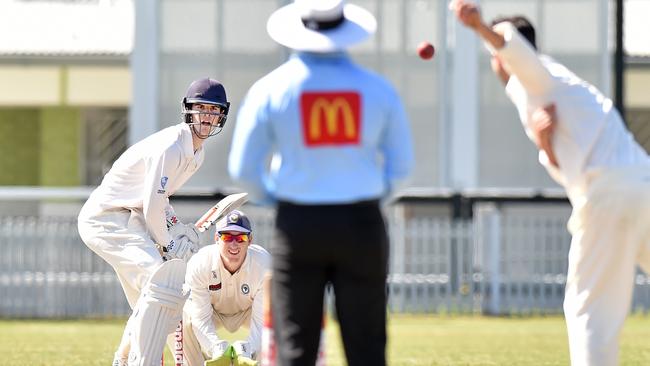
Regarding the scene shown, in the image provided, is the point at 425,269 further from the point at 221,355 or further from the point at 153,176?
the point at 153,176

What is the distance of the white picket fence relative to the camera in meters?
20.6

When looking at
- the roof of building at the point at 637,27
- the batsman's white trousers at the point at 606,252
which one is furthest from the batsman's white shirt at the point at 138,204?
the roof of building at the point at 637,27

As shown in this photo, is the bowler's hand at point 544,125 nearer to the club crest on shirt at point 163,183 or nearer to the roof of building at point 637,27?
the club crest on shirt at point 163,183

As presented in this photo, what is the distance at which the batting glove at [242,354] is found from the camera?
33.1 ft

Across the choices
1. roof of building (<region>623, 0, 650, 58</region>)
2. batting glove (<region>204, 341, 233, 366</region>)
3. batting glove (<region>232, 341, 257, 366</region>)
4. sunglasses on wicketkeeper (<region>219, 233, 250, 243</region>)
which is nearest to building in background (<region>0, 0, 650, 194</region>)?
roof of building (<region>623, 0, 650, 58</region>)

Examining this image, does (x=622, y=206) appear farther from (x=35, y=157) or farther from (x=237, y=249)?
(x=35, y=157)

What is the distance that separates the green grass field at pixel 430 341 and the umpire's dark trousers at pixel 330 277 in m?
5.76

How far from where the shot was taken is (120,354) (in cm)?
995

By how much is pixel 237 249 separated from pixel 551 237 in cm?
1064

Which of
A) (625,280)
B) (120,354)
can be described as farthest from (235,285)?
(625,280)

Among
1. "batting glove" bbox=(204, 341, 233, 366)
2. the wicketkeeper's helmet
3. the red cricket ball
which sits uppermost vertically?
the red cricket ball

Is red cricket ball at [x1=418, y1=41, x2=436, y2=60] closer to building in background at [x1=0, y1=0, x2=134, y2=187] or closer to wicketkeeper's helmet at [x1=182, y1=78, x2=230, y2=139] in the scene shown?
wicketkeeper's helmet at [x1=182, y1=78, x2=230, y2=139]

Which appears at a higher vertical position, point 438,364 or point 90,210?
point 90,210

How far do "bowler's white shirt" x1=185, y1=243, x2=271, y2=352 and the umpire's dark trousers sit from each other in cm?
419
